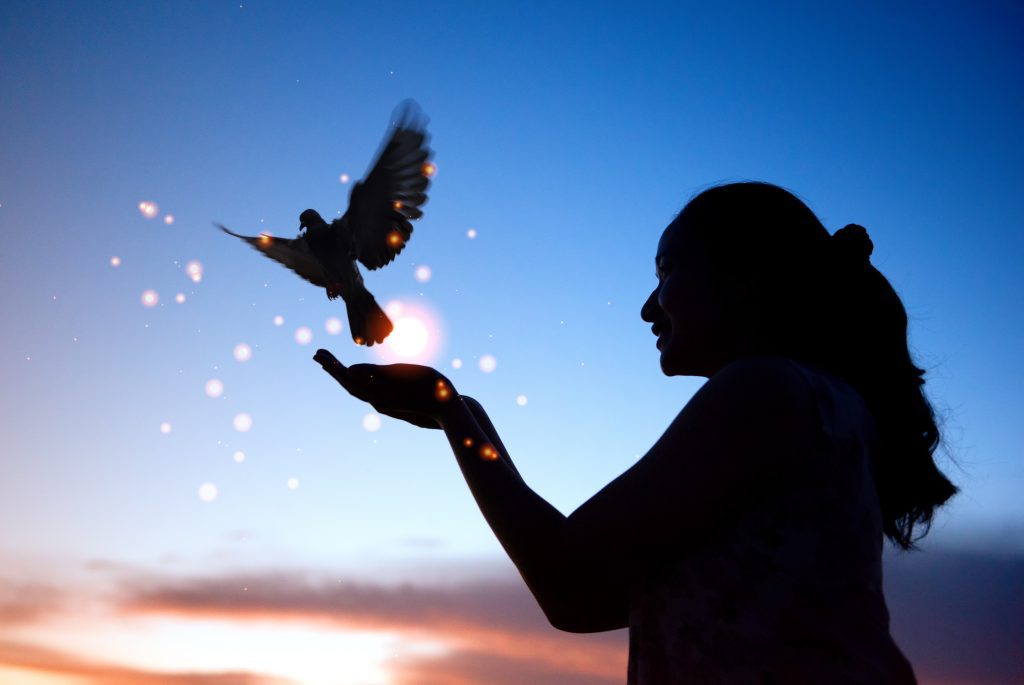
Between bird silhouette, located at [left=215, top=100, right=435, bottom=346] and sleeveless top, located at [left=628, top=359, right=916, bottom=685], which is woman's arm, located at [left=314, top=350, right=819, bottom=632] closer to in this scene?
sleeveless top, located at [left=628, top=359, right=916, bottom=685]

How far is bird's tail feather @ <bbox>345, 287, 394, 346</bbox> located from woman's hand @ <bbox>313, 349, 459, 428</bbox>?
390 centimetres

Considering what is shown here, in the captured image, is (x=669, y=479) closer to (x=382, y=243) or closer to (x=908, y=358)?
(x=908, y=358)

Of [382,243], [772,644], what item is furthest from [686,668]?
[382,243]

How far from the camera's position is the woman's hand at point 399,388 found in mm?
2031

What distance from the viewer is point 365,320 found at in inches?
238

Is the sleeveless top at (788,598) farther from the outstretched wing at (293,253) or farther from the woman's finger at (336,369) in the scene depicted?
the outstretched wing at (293,253)

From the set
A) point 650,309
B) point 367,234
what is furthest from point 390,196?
point 650,309

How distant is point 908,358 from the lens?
221cm

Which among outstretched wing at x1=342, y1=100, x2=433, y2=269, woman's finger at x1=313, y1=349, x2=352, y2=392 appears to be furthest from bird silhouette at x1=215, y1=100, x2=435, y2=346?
woman's finger at x1=313, y1=349, x2=352, y2=392

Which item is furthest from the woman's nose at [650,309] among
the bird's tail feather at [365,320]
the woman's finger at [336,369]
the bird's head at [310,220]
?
the bird's head at [310,220]

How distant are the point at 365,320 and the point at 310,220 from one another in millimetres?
1082

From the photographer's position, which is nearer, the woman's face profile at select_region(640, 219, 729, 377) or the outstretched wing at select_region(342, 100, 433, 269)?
the woman's face profile at select_region(640, 219, 729, 377)

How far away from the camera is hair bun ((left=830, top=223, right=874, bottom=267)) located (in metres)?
2.20

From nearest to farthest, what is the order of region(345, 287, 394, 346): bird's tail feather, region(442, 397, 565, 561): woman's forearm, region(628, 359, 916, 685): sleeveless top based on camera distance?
region(628, 359, 916, 685): sleeveless top → region(442, 397, 565, 561): woman's forearm → region(345, 287, 394, 346): bird's tail feather
